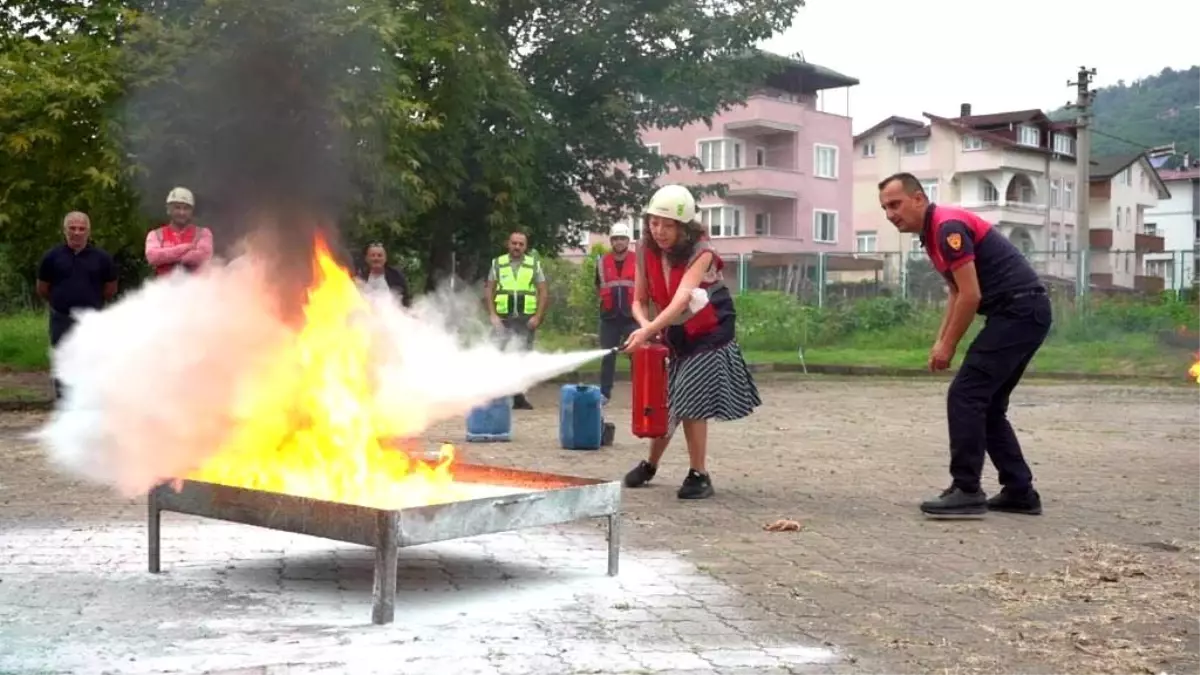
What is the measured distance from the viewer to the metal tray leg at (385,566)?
5.09 meters

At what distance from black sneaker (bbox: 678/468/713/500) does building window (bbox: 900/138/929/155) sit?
6730cm

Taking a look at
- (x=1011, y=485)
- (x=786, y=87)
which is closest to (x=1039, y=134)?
(x=786, y=87)

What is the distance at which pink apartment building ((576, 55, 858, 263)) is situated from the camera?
5916 centimetres

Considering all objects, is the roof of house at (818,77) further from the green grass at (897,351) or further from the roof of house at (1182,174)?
the roof of house at (1182,174)

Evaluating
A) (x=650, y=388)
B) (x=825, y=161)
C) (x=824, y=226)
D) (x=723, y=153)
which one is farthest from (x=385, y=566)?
(x=824, y=226)

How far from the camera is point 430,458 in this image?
22.2 feet

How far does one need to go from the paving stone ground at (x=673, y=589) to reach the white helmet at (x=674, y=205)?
1866mm

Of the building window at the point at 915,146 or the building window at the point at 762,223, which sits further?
the building window at the point at 915,146

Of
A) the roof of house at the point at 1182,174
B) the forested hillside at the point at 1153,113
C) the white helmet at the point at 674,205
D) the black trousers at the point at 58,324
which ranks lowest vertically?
the black trousers at the point at 58,324

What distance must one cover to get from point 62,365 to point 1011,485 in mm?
5576

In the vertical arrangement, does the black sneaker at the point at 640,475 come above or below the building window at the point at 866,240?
below

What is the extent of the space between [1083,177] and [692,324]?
3364 cm

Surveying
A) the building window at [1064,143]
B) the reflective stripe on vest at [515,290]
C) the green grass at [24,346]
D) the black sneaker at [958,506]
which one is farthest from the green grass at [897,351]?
the building window at [1064,143]

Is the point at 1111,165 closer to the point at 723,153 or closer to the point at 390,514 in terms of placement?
the point at 723,153
